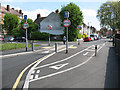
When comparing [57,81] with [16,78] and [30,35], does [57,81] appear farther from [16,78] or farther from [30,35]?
[30,35]

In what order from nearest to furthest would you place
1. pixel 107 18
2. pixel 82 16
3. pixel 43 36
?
pixel 82 16, pixel 43 36, pixel 107 18

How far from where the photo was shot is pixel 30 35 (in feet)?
165

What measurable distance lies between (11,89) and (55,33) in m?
47.3

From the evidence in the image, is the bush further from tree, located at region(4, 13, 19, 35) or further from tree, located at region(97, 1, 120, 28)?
tree, located at region(97, 1, 120, 28)

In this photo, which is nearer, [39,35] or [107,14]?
[39,35]

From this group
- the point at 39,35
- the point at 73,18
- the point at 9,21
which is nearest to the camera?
the point at 73,18

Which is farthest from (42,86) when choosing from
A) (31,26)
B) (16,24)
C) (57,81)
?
(16,24)

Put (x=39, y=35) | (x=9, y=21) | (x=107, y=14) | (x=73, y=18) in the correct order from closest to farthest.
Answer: (x=73, y=18), (x=39, y=35), (x=107, y=14), (x=9, y=21)

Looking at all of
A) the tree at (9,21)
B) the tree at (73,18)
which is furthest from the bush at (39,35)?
the tree at (9,21)

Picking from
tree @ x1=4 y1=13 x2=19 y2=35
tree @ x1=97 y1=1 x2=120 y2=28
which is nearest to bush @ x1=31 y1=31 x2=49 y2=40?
tree @ x1=4 y1=13 x2=19 y2=35

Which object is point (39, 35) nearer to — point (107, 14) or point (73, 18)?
point (73, 18)

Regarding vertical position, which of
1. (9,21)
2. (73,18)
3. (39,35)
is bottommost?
(39,35)

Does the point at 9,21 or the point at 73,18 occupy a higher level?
the point at 9,21

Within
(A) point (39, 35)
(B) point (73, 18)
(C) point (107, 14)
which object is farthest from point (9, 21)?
(C) point (107, 14)
